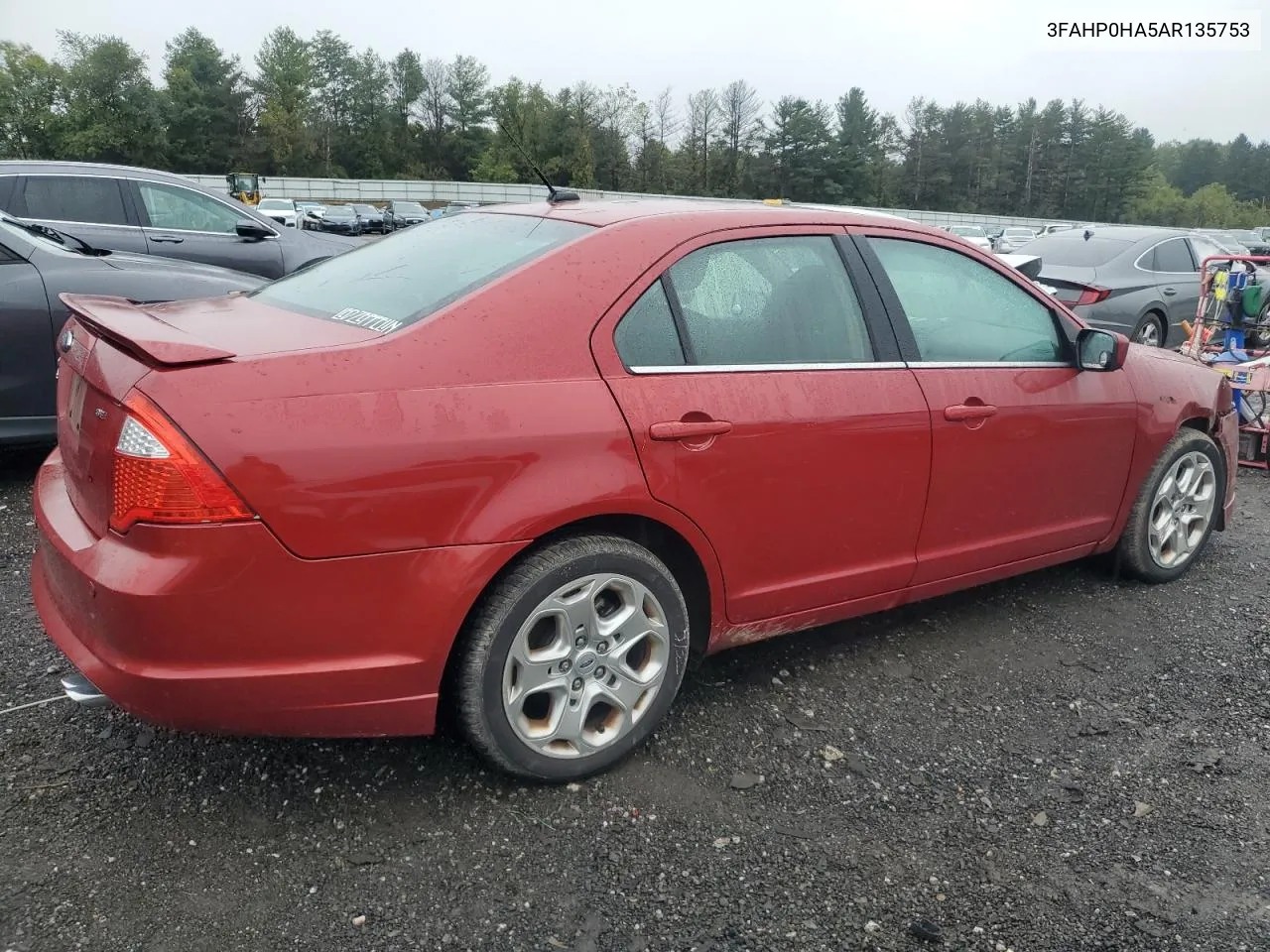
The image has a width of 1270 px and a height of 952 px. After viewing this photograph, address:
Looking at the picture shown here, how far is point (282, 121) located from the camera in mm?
75750

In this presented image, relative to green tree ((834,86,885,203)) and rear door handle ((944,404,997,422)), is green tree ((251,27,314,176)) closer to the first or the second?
green tree ((834,86,885,203))

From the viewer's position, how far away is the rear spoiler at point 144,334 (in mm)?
2133

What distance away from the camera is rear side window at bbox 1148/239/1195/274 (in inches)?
426

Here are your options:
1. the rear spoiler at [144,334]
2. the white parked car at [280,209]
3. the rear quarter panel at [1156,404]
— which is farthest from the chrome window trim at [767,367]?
the white parked car at [280,209]

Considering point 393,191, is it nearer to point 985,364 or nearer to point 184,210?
point 184,210

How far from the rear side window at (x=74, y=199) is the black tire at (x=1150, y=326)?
31.7ft

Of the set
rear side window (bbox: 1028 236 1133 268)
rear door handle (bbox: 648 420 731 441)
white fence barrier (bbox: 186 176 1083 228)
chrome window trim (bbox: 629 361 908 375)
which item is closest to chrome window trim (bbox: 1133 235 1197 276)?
rear side window (bbox: 1028 236 1133 268)

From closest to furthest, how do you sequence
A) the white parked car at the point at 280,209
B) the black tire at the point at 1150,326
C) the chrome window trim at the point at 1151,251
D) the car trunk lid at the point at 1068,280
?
the car trunk lid at the point at 1068,280
the black tire at the point at 1150,326
the chrome window trim at the point at 1151,251
the white parked car at the point at 280,209

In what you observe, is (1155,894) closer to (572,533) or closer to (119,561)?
(572,533)

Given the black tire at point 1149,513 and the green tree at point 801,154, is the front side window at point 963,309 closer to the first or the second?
the black tire at point 1149,513

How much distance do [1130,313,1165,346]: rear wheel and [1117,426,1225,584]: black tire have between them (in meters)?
6.95

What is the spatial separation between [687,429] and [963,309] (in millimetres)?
1373

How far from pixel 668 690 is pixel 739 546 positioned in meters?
0.45

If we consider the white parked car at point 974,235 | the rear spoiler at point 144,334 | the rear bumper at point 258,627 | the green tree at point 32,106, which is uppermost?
the green tree at point 32,106
